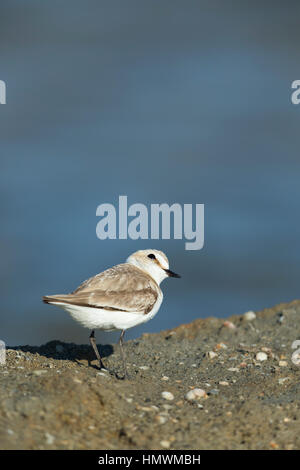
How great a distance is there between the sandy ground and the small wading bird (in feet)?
1.80

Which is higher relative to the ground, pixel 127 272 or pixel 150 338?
pixel 127 272

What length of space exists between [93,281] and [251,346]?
2611 millimetres

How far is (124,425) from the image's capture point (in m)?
5.25

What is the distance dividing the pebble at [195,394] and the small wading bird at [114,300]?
96cm

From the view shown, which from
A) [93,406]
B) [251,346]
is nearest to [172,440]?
[93,406]

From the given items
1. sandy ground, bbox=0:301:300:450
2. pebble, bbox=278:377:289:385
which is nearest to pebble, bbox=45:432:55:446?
sandy ground, bbox=0:301:300:450

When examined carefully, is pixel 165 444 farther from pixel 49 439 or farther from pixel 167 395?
pixel 167 395

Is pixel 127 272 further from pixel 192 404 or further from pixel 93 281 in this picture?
pixel 192 404

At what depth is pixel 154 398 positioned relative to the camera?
6.20 meters

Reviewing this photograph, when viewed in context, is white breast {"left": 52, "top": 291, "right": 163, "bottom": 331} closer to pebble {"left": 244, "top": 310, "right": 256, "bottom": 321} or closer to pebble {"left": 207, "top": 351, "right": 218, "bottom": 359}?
pebble {"left": 207, "top": 351, "right": 218, "bottom": 359}

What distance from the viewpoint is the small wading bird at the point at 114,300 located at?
23.4 feet

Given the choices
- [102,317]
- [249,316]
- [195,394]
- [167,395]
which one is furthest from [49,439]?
[249,316]

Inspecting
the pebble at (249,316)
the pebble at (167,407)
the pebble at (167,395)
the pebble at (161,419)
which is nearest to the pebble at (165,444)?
the pebble at (161,419)
